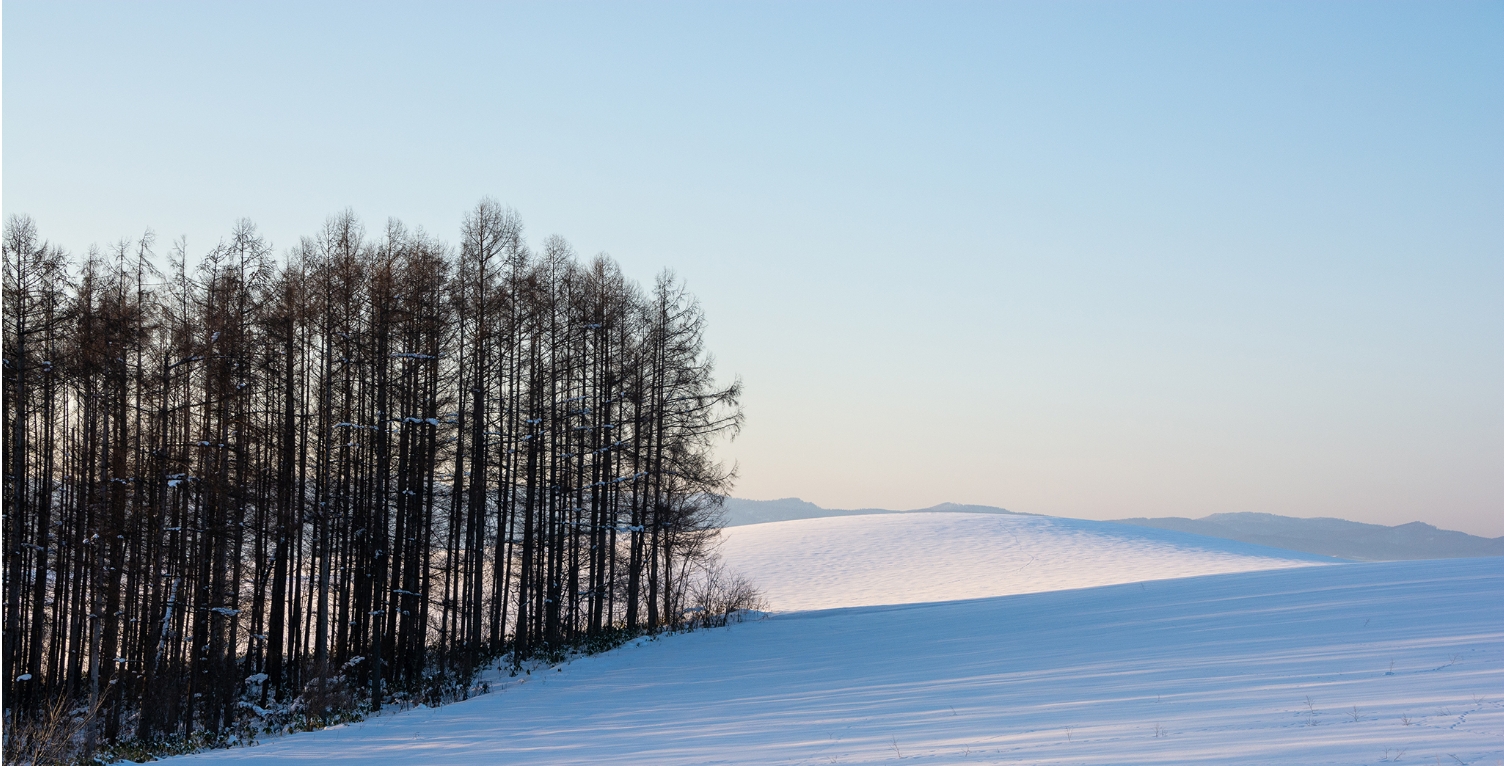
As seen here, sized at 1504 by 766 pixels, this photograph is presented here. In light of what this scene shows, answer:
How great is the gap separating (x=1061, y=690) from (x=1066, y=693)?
0.32 metres

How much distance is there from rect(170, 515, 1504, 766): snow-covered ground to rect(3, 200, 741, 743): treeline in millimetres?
4141

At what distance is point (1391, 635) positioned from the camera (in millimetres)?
13398

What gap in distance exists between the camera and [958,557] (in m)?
53.8

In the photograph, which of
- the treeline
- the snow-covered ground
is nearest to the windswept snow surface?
the snow-covered ground

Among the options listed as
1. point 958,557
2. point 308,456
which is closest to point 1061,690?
point 308,456

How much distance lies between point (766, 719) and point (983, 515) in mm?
59769

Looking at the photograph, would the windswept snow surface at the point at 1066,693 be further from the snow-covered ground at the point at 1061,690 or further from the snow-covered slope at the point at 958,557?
the snow-covered slope at the point at 958,557

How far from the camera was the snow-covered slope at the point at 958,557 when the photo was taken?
43.0 metres

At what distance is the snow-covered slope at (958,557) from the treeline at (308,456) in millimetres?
15099

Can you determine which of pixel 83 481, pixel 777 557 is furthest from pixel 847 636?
pixel 777 557

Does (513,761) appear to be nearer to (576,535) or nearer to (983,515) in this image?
(576,535)

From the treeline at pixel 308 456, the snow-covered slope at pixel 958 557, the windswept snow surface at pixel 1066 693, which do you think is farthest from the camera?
the snow-covered slope at pixel 958 557

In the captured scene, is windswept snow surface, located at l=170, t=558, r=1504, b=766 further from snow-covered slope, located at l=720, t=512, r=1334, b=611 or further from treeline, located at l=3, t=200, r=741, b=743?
snow-covered slope, located at l=720, t=512, r=1334, b=611

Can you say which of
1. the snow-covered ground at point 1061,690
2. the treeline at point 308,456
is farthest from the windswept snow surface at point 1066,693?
the treeline at point 308,456
